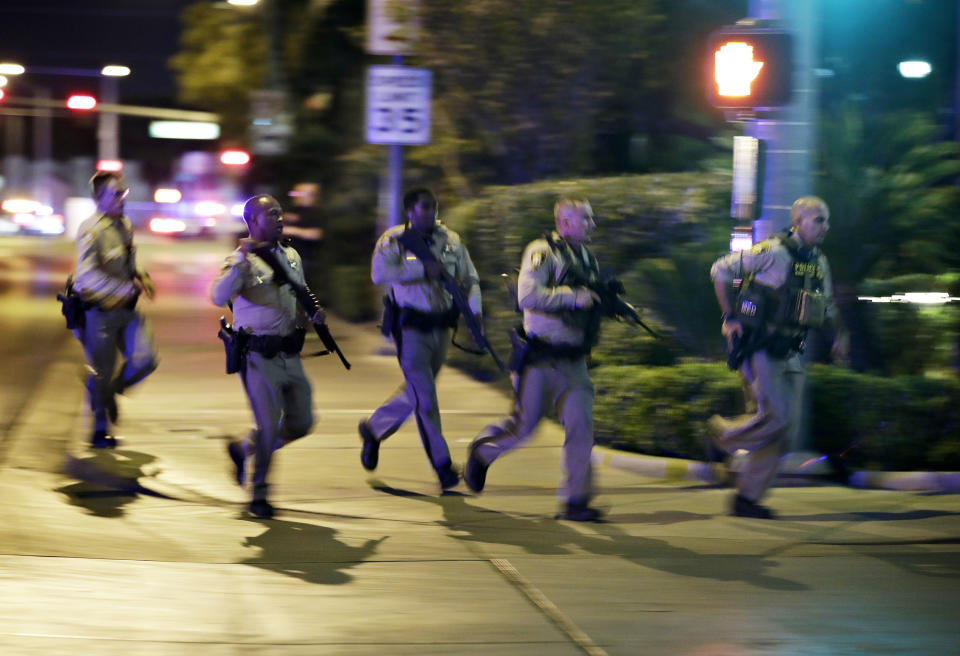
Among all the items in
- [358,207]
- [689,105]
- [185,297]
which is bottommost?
[185,297]

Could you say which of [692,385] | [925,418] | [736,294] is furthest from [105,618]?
[925,418]

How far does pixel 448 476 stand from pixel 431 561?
5.08ft

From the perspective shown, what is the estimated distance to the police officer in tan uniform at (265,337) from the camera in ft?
25.8

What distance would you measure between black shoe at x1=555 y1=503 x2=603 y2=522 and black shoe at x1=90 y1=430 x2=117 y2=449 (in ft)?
12.1

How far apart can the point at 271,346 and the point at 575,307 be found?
1.69 m

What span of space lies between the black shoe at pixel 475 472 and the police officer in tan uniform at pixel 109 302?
2.82 m

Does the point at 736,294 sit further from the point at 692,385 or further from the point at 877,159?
the point at 877,159

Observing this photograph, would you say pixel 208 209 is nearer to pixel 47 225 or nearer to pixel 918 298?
pixel 47 225

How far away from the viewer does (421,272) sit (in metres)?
8.46

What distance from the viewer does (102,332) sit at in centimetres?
988

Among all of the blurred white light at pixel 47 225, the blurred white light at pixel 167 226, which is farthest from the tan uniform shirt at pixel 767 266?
the blurred white light at pixel 47 225

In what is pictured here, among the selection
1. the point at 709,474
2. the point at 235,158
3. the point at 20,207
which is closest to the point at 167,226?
the point at 20,207

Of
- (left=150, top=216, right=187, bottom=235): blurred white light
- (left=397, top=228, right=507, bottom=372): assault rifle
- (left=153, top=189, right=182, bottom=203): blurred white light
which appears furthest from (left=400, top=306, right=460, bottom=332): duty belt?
(left=153, top=189, right=182, bottom=203): blurred white light

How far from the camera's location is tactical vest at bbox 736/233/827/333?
7977 millimetres
